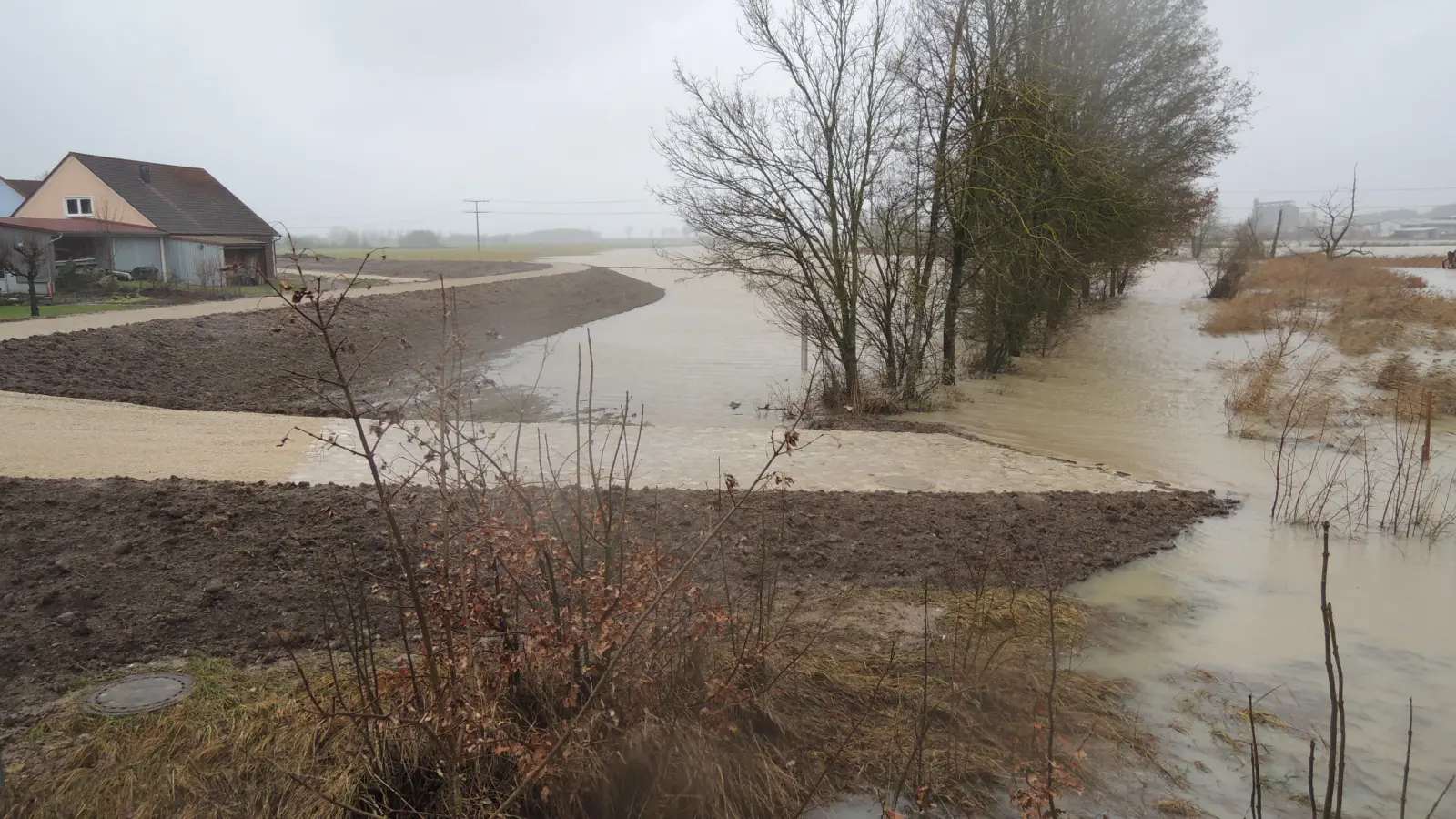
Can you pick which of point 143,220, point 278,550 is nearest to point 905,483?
point 278,550

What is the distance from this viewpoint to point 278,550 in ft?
19.9

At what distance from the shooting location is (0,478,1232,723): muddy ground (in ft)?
16.0

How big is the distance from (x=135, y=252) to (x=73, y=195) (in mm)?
4841

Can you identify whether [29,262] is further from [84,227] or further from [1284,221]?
[1284,221]

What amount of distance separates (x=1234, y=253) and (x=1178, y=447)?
27005 mm

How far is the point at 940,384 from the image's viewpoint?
16812 mm

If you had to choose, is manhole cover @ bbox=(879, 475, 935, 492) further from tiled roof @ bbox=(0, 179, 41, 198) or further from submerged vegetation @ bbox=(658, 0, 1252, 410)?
tiled roof @ bbox=(0, 179, 41, 198)

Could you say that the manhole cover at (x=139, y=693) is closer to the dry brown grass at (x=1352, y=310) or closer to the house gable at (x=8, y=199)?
the dry brown grass at (x=1352, y=310)

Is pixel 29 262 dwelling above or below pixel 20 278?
above

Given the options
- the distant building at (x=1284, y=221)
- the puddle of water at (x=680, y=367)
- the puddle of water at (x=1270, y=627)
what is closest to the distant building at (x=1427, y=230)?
the distant building at (x=1284, y=221)

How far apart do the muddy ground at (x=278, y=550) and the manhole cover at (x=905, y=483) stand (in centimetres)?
72

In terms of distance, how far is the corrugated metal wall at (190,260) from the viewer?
3191 centimetres

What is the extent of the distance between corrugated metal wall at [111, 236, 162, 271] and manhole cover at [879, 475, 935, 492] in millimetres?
30463

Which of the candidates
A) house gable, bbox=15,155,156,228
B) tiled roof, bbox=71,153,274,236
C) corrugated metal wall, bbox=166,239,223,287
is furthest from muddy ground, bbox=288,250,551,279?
corrugated metal wall, bbox=166,239,223,287
